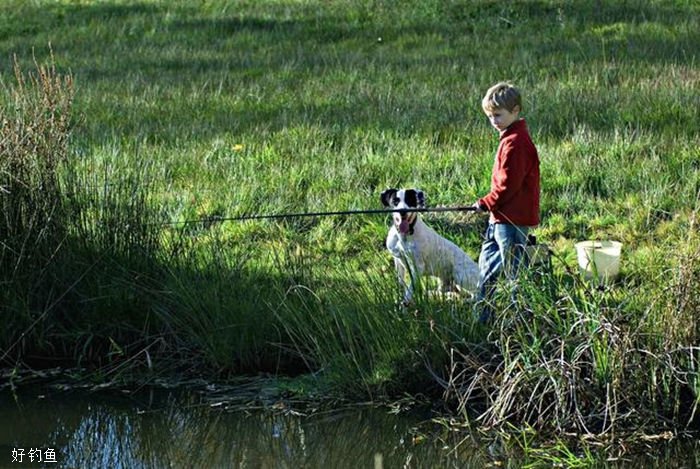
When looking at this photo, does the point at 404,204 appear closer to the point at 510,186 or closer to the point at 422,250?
the point at 422,250

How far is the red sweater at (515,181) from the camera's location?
8.15 m

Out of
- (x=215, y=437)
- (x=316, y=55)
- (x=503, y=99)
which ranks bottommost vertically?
(x=215, y=437)

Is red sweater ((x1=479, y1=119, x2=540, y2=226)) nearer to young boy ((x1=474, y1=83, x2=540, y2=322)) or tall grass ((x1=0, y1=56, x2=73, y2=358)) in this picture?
young boy ((x1=474, y1=83, x2=540, y2=322))

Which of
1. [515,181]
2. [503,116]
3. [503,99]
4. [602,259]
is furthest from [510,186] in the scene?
[602,259]

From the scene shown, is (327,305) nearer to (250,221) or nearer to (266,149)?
(250,221)

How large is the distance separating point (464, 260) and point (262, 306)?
1367 mm

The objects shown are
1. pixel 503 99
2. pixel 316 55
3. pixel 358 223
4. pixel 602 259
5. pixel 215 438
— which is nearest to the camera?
pixel 215 438

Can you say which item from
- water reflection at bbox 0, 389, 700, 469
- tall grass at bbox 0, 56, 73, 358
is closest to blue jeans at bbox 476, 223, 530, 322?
water reflection at bbox 0, 389, 700, 469

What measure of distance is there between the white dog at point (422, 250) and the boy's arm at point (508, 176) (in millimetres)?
643

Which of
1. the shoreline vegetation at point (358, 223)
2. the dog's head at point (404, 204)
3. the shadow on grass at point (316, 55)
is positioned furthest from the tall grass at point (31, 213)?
the shadow on grass at point (316, 55)

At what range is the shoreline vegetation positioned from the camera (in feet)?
24.5

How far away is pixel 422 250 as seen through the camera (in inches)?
→ 347

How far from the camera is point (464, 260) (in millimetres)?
8953

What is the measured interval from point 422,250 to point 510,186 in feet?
2.95
